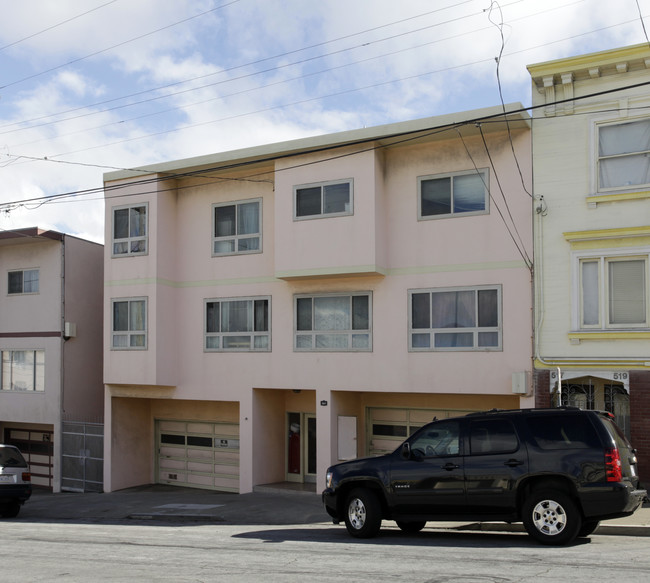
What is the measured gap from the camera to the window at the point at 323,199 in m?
18.2

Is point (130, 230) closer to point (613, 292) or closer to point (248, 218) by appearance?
point (248, 218)

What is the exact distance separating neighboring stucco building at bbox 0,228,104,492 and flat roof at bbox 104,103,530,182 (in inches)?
173

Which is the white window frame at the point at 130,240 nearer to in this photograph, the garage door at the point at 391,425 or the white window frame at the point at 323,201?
the white window frame at the point at 323,201

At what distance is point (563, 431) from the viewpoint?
33.8ft

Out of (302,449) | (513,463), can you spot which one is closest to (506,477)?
(513,463)

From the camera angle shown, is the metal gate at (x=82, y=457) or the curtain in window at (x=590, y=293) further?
the metal gate at (x=82, y=457)

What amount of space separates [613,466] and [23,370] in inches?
769

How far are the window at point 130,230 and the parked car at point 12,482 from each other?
6.31 metres

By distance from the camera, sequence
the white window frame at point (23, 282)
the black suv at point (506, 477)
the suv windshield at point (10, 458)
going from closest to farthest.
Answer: the black suv at point (506, 477), the suv windshield at point (10, 458), the white window frame at point (23, 282)

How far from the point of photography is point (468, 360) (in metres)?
17.1

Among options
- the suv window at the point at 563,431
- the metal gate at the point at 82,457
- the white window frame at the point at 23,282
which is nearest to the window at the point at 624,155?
the suv window at the point at 563,431

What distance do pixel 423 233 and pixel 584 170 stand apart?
3768mm

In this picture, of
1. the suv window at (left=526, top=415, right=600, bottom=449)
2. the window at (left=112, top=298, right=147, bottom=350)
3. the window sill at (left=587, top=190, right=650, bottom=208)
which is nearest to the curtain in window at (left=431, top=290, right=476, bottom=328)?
the window sill at (left=587, top=190, right=650, bottom=208)

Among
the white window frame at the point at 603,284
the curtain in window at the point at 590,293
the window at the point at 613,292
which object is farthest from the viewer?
the curtain in window at the point at 590,293
